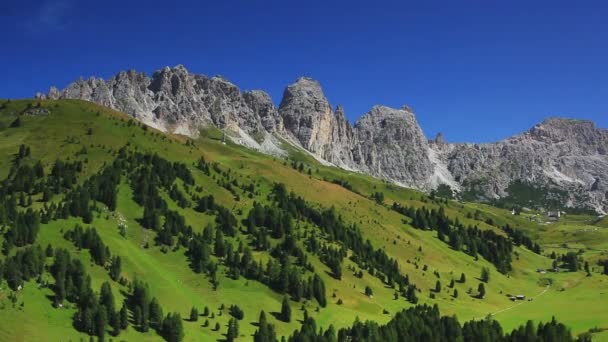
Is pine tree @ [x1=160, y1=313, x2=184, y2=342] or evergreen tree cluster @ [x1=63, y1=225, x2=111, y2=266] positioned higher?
evergreen tree cluster @ [x1=63, y1=225, x2=111, y2=266]

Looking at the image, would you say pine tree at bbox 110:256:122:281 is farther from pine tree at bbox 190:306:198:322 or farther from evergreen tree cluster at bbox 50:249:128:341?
pine tree at bbox 190:306:198:322

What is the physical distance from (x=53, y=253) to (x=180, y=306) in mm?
29799

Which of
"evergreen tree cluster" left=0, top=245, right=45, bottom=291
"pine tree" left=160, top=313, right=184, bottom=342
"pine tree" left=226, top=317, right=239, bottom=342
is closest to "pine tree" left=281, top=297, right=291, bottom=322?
"pine tree" left=226, top=317, right=239, bottom=342

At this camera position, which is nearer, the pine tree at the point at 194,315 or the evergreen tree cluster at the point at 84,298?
the evergreen tree cluster at the point at 84,298

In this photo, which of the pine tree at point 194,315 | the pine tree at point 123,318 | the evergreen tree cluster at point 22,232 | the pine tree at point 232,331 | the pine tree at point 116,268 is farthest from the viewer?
the pine tree at point 116,268

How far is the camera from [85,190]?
170875mm

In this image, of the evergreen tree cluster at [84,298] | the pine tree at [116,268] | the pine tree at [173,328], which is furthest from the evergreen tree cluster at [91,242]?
the pine tree at [173,328]

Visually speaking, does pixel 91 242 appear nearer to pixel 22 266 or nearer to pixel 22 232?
pixel 22 232

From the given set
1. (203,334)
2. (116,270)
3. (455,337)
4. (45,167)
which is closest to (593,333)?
(455,337)

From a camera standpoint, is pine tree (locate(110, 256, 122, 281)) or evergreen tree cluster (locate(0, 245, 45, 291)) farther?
pine tree (locate(110, 256, 122, 281))

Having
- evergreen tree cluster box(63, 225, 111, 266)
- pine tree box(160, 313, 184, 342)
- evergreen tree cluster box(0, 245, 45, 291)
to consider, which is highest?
evergreen tree cluster box(63, 225, 111, 266)

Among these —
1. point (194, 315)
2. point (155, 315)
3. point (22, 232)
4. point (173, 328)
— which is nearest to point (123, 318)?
point (155, 315)

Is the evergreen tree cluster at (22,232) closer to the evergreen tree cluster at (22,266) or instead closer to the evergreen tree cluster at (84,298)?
the evergreen tree cluster at (22,266)

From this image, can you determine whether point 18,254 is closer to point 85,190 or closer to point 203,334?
point 203,334
